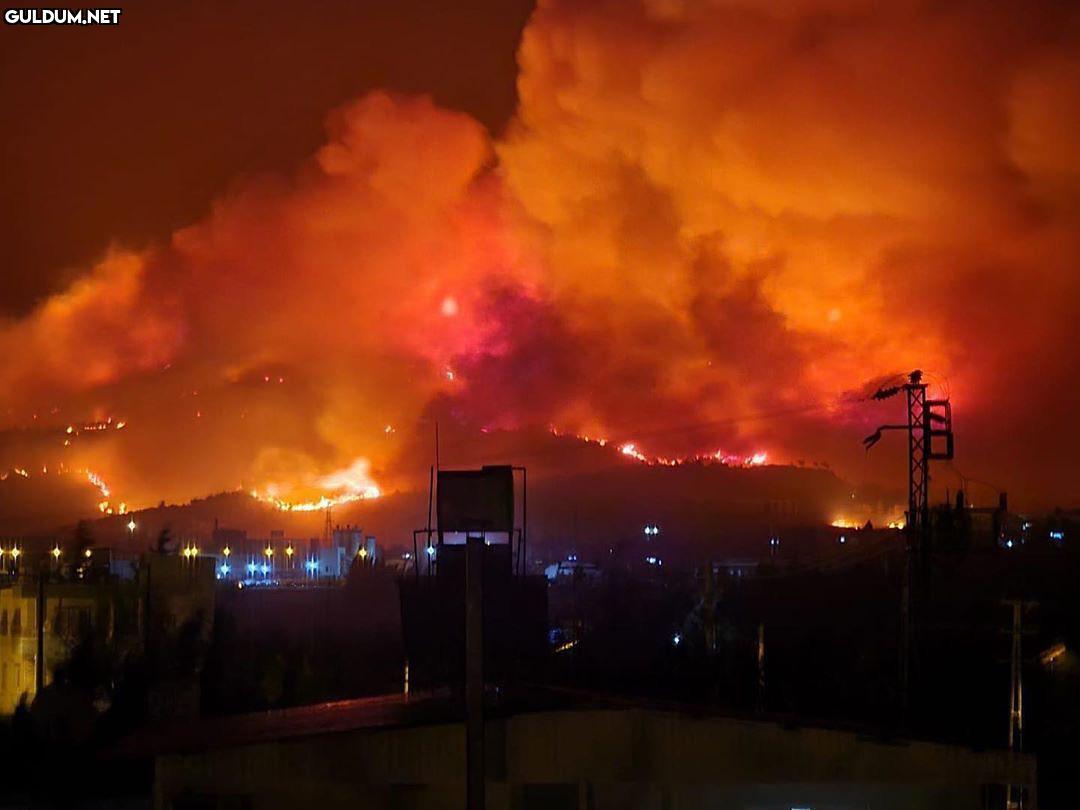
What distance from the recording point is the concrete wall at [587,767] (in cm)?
1054

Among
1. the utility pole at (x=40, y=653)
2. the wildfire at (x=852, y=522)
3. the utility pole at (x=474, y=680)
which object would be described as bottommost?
the utility pole at (x=40, y=653)

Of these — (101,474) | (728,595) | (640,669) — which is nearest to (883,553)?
(728,595)

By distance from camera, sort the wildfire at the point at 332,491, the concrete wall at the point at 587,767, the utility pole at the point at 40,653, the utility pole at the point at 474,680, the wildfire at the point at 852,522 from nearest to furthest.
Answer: the utility pole at the point at 474,680 < the concrete wall at the point at 587,767 < the utility pole at the point at 40,653 < the wildfire at the point at 852,522 < the wildfire at the point at 332,491

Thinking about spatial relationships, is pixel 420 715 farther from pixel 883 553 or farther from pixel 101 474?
pixel 101 474

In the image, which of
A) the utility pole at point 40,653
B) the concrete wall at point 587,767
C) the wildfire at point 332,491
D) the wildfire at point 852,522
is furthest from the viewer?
the wildfire at point 332,491

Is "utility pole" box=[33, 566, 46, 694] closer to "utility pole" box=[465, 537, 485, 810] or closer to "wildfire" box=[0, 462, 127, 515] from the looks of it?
"utility pole" box=[465, 537, 485, 810]

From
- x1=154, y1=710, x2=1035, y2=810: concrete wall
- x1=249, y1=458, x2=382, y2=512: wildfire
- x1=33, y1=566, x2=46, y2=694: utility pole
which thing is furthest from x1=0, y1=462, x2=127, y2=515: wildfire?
x1=154, y1=710, x2=1035, y2=810: concrete wall

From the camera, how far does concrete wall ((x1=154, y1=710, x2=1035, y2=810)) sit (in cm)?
1054

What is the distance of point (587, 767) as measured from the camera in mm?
10680

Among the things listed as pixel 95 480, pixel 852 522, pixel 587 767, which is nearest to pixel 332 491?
pixel 95 480

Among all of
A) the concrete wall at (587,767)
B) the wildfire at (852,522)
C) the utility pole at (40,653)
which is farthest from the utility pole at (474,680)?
the wildfire at (852,522)

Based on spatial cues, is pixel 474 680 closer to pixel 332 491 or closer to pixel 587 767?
pixel 587 767

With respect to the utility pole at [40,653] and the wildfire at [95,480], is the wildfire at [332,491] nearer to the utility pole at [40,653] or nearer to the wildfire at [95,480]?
the wildfire at [95,480]

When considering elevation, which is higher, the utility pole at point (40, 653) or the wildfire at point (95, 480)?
the wildfire at point (95, 480)
